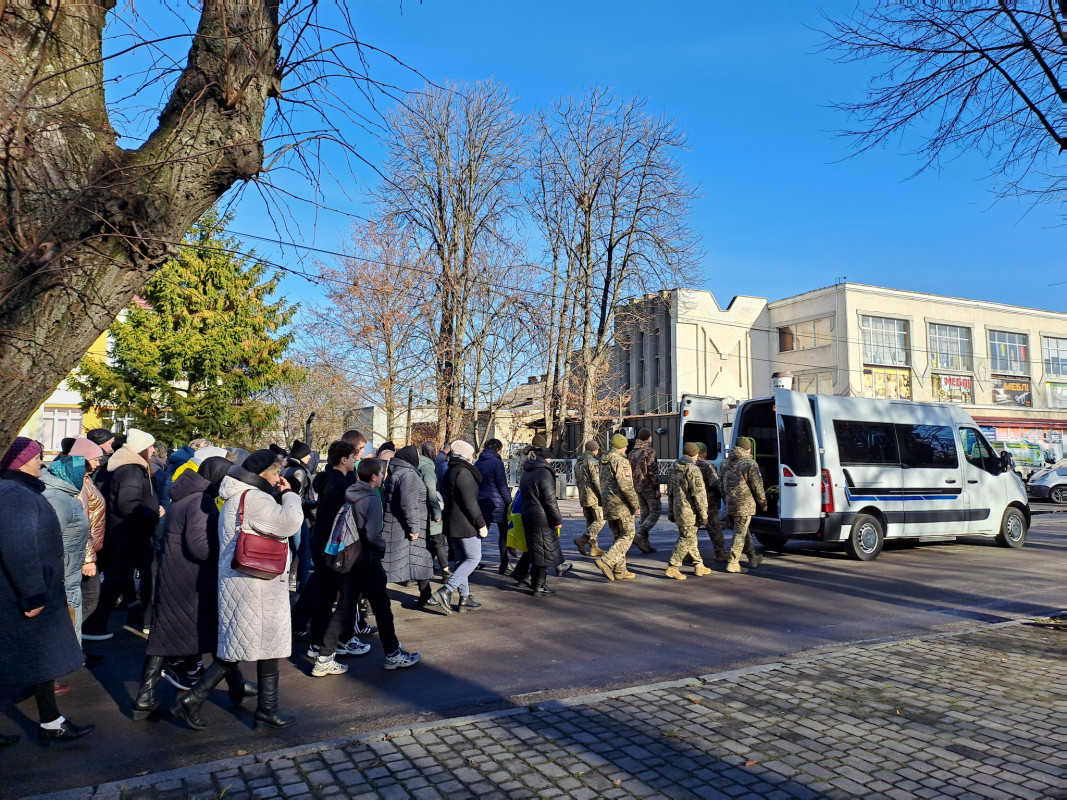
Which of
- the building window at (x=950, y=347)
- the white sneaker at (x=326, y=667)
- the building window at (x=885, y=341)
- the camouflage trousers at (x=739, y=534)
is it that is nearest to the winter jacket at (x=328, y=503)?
the white sneaker at (x=326, y=667)

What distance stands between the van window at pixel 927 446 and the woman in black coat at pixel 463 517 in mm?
7980

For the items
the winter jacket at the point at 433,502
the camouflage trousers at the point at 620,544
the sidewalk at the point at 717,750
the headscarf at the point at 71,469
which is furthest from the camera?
the camouflage trousers at the point at 620,544

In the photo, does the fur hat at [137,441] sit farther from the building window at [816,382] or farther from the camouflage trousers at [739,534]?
the building window at [816,382]

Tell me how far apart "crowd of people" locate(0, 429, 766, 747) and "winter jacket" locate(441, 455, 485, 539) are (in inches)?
0.7

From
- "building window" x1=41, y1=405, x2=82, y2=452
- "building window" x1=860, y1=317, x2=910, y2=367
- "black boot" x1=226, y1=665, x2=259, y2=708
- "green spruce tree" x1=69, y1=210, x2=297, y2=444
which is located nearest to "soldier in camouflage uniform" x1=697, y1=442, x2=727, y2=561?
"black boot" x1=226, y1=665, x2=259, y2=708

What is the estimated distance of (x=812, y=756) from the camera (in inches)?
163

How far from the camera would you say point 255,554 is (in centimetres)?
460

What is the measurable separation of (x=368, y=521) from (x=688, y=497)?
607 centimetres

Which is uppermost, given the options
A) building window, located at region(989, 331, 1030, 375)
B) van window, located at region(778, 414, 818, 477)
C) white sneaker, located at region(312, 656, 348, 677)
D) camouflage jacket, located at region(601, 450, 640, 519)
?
building window, located at region(989, 331, 1030, 375)

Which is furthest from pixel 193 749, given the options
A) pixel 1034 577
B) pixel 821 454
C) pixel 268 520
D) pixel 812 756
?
pixel 1034 577

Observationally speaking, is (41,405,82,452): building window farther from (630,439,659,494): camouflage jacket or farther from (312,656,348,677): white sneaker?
(312,656,348,677): white sneaker

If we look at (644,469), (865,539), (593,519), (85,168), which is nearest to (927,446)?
(865,539)

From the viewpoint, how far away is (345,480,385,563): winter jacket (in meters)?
5.95

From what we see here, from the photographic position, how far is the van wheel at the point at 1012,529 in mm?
13633
